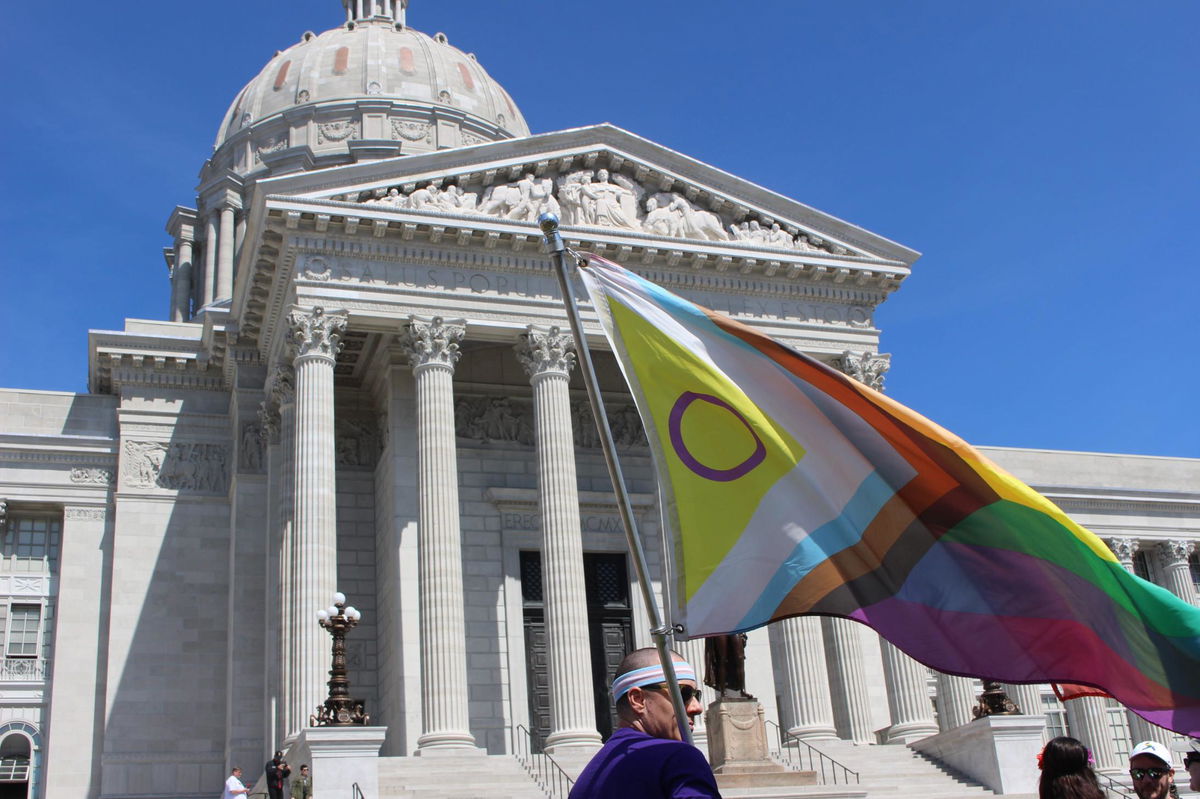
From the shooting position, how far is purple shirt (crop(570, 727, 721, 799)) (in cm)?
399

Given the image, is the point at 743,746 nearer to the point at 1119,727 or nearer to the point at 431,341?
the point at 431,341

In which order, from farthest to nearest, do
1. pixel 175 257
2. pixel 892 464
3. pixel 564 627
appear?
pixel 175 257 < pixel 564 627 < pixel 892 464

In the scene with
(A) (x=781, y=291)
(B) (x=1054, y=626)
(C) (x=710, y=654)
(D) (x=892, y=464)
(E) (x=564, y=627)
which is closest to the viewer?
(B) (x=1054, y=626)

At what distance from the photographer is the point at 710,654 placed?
804 inches

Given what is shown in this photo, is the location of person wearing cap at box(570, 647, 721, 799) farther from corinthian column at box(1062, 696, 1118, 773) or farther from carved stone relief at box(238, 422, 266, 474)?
corinthian column at box(1062, 696, 1118, 773)

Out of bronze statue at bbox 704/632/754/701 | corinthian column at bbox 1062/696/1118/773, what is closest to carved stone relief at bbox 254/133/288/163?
corinthian column at bbox 1062/696/1118/773

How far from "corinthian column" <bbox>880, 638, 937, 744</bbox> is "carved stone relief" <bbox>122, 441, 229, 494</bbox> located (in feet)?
57.1

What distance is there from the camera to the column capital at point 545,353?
100ft

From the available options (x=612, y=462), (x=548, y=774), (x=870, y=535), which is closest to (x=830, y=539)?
(x=870, y=535)

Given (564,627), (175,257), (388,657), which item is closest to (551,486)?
(564,627)

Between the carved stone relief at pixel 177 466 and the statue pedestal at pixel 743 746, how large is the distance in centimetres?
1896

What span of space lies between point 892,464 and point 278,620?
23.0 metres

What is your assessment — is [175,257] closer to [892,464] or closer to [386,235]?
[386,235]

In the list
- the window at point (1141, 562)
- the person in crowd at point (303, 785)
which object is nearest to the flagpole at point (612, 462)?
the person in crowd at point (303, 785)
